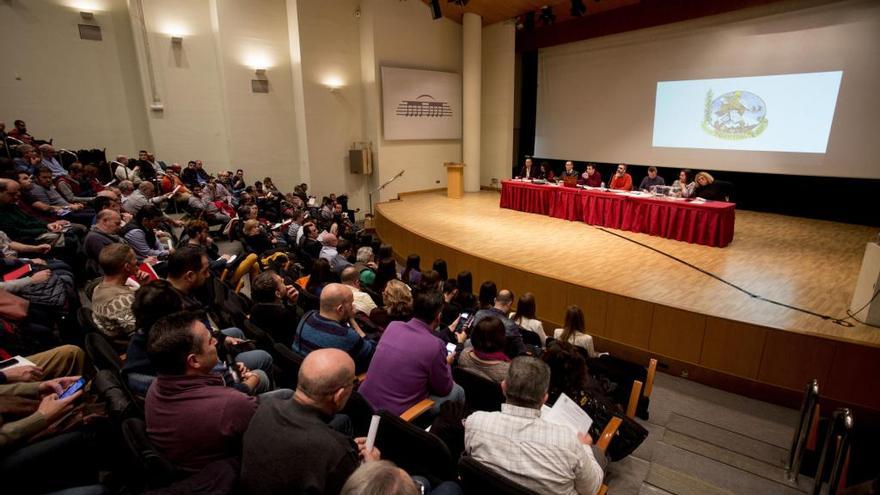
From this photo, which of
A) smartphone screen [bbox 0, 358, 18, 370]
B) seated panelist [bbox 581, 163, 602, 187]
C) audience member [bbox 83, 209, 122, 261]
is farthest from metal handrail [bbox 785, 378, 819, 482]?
seated panelist [bbox 581, 163, 602, 187]

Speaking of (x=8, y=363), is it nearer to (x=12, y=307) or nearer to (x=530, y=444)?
(x=12, y=307)

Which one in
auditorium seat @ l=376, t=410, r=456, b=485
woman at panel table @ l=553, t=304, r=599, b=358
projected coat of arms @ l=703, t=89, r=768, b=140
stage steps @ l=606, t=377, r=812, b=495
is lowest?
stage steps @ l=606, t=377, r=812, b=495

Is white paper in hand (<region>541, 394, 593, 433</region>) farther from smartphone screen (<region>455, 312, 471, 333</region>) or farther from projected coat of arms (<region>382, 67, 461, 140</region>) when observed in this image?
projected coat of arms (<region>382, 67, 461, 140</region>)

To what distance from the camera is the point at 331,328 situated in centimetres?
248

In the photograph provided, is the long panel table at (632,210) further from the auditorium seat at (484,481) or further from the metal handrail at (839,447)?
the auditorium seat at (484,481)

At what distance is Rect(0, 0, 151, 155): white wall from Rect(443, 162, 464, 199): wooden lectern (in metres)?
6.90

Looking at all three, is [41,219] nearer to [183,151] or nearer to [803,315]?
[183,151]

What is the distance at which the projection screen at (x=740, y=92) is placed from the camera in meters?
7.43

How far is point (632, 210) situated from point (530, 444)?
6.96 metres

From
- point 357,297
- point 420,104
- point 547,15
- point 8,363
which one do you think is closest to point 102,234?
point 8,363

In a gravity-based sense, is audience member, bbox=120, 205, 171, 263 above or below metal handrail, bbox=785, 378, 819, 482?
above

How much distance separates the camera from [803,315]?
4.21m

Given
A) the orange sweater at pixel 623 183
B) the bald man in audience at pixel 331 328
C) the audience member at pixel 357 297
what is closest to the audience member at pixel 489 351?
the bald man in audience at pixel 331 328

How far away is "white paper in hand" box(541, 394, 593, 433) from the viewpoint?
6.36 ft
